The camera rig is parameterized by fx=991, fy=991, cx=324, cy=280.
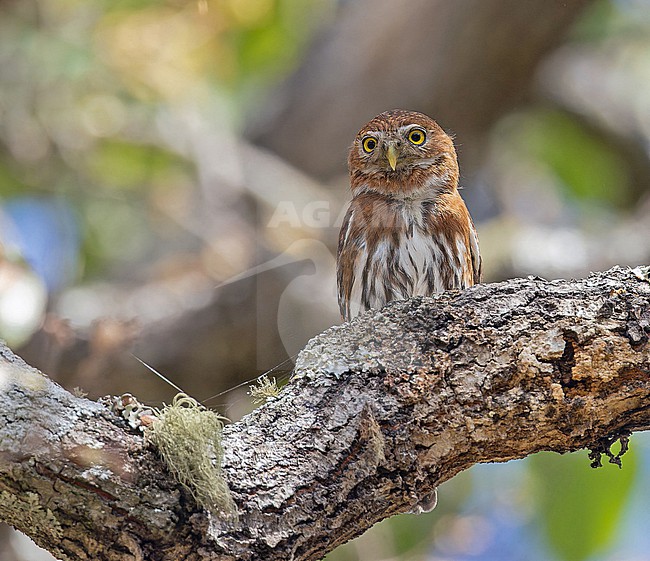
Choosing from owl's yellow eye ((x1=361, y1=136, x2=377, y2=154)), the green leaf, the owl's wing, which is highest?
owl's yellow eye ((x1=361, y1=136, x2=377, y2=154))

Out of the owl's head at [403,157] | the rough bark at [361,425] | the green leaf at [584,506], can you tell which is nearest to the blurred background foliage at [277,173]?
the green leaf at [584,506]

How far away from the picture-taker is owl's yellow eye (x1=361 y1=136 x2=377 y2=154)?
17.0ft

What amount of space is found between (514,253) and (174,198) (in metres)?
3.54

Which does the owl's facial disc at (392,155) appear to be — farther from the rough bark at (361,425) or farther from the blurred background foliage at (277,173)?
the rough bark at (361,425)

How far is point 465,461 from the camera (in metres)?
3.16

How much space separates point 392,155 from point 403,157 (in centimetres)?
10

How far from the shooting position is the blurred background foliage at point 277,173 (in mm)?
6344

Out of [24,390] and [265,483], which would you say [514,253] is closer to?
[265,483]

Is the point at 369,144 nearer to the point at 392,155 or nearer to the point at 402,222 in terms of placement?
the point at 392,155

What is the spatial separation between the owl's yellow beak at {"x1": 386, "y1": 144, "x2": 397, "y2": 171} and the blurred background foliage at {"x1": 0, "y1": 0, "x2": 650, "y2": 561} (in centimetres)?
127

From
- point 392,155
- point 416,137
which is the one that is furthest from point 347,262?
point 416,137

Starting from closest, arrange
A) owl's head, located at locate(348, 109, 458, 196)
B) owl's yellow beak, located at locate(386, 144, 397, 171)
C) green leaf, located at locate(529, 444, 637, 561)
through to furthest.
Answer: owl's yellow beak, located at locate(386, 144, 397, 171), owl's head, located at locate(348, 109, 458, 196), green leaf, located at locate(529, 444, 637, 561)

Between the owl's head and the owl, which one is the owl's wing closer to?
the owl

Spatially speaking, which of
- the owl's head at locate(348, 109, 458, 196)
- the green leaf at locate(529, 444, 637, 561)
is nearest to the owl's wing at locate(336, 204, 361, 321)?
the owl's head at locate(348, 109, 458, 196)
